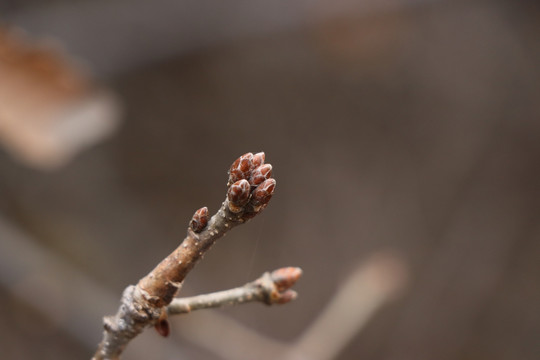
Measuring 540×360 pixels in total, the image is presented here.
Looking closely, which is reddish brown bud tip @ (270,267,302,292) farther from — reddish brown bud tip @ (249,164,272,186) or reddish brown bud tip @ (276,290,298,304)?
reddish brown bud tip @ (249,164,272,186)

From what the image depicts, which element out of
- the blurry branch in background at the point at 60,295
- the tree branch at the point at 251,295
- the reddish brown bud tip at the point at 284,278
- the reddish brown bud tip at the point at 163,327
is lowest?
the reddish brown bud tip at the point at 163,327

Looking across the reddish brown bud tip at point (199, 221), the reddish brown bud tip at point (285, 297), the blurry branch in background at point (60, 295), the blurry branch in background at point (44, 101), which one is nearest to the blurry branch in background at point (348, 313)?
the blurry branch in background at point (60, 295)

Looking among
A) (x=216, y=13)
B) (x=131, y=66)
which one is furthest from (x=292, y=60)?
(x=131, y=66)

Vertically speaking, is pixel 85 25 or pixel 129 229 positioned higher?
pixel 85 25

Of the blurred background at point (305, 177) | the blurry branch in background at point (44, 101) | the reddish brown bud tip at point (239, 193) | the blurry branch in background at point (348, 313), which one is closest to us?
the reddish brown bud tip at point (239, 193)

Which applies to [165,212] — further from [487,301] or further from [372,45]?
[487,301]

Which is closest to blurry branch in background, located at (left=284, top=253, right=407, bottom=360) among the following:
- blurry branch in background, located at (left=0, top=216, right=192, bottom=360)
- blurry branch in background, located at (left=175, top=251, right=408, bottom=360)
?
blurry branch in background, located at (left=175, top=251, right=408, bottom=360)

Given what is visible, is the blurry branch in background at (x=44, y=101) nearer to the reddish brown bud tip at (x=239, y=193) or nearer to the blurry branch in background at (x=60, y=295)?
the blurry branch in background at (x=60, y=295)
